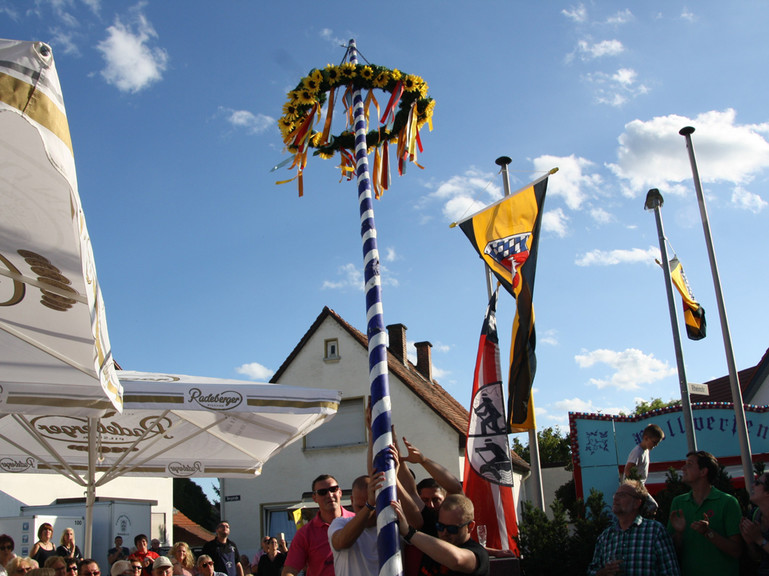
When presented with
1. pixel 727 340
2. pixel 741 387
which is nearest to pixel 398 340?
pixel 727 340

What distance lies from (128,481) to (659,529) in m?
20.0

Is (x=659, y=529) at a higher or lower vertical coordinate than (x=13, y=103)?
lower

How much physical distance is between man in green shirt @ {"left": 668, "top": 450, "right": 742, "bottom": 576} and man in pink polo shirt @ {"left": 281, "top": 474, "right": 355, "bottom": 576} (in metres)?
2.44

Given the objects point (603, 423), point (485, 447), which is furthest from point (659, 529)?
point (603, 423)

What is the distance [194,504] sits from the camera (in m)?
43.8

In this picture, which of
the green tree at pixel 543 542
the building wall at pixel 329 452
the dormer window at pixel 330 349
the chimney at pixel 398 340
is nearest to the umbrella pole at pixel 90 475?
the green tree at pixel 543 542

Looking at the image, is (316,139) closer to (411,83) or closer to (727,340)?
(411,83)

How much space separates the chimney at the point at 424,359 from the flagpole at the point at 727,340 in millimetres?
13994

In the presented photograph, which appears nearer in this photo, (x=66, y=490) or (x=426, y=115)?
Result: (x=426, y=115)

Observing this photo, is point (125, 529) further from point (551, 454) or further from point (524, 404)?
point (551, 454)

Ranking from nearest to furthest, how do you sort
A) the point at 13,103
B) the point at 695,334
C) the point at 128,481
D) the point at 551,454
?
the point at 13,103
the point at 695,334
the point at 128,481
the point at 551,454

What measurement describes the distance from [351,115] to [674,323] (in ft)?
35.6

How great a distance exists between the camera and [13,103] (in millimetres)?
3191

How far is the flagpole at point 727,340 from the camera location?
40.8 feet
